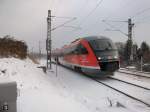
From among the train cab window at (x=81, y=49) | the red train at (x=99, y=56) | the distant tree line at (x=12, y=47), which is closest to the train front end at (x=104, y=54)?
the red train at (x=99, y=56)

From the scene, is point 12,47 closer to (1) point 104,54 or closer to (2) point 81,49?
(2) point 81,49

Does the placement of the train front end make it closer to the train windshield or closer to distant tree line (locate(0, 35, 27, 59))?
the train windshield

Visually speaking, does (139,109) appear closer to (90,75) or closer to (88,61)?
(88,61)

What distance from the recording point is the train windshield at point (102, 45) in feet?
59.7

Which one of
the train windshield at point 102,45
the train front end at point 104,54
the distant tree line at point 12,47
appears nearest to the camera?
the train front end at point 104,54

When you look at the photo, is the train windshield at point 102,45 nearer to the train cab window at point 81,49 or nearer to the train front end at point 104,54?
the train front end at point 104,54

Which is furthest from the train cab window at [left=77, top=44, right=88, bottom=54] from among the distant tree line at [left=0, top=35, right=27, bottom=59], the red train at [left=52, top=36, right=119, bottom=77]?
the distant tree line at [left=0, top=35, right=27, bottom=59]

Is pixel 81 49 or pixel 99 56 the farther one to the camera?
pixel 81 49

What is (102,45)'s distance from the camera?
1839cm

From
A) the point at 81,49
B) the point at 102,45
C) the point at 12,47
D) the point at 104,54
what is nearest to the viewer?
the point at 104,54

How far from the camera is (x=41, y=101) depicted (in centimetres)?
852

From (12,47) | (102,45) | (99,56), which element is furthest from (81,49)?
(12,47)

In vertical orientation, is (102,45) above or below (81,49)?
above

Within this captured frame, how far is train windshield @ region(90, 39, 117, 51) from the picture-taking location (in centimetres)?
1820
